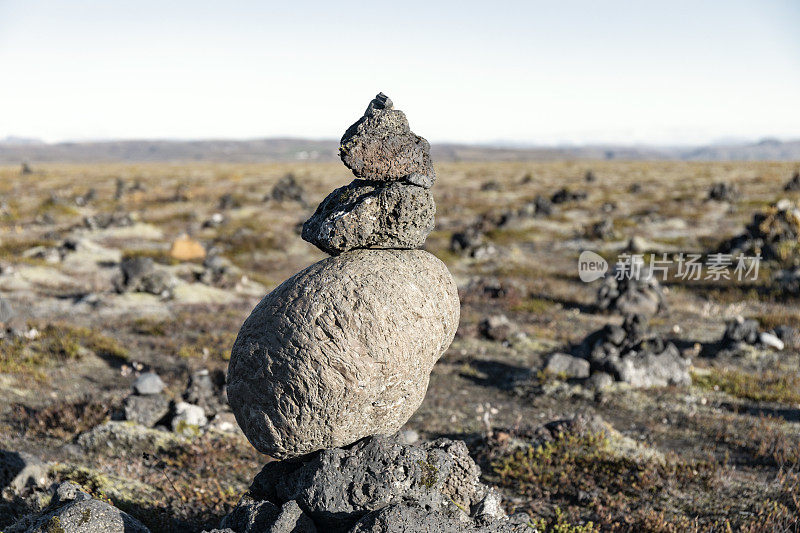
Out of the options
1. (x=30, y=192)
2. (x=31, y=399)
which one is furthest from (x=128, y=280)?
(x=30, y=192)

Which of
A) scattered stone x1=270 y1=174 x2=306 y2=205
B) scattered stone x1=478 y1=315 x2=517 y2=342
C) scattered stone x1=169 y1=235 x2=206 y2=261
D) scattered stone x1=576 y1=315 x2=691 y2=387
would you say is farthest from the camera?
scattered stone x1=270 y1=174 x2=306 y2=205

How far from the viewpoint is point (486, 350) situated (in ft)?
58.1


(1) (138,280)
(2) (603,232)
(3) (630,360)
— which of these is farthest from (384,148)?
(2) (603,232)

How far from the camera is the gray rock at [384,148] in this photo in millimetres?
6758

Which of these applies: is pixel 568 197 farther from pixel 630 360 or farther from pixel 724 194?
pixel 630 360

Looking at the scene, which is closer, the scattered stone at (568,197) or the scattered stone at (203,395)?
the scattered stone at (203,395)

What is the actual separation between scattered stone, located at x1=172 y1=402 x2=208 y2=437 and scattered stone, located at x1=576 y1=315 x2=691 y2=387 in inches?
417

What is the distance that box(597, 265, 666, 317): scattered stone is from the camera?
837 inches

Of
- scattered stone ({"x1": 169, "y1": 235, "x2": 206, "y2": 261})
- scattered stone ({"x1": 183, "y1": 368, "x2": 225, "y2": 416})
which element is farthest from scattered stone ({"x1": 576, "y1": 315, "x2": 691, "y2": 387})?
scattered stone ({"x1": 169, "y1": 235, "x2": 206, "y2": 261})

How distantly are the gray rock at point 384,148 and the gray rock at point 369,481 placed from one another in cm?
338

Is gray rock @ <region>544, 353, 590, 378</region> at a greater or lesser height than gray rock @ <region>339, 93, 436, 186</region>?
lesser

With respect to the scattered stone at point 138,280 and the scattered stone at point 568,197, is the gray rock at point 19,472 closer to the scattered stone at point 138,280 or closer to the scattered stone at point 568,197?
the scattered stone at point 138,280

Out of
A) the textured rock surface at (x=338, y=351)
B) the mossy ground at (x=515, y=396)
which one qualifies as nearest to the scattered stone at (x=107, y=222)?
the mossy ground at (x=515, y=396)

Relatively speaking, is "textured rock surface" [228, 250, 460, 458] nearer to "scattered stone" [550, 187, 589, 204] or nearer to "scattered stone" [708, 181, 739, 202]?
"scattered stone" [550, 187, 589, 204]
